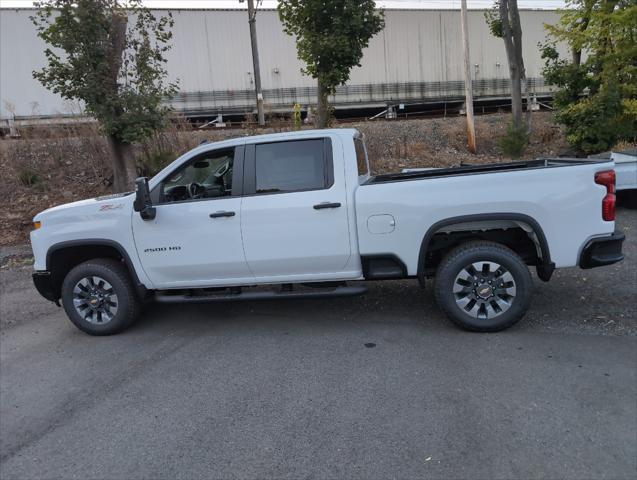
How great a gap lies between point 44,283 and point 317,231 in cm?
295

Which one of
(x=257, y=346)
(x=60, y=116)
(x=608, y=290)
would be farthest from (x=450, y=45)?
(x=257, y=346)

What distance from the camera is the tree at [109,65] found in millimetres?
9102

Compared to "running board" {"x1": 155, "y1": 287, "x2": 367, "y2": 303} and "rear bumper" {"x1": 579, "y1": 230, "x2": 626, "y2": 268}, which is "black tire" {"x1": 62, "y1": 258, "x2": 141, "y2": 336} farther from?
"rear bumper" {"x1": 579, "y1": 230, "x2": 626, "y2": 268}

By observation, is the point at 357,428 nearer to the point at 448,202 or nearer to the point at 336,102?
the point at 448,202

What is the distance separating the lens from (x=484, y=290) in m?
4.77

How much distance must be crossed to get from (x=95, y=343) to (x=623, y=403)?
184 inches

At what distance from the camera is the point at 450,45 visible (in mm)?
22547

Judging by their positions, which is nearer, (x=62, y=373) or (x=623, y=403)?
(x=623, y=403)

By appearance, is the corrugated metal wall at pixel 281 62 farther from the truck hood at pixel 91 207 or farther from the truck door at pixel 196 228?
the truck door at pixel 196 228

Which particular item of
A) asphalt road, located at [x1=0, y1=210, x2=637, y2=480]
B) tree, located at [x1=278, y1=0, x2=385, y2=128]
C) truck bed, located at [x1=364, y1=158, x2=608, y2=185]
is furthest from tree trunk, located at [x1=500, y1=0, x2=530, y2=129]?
asphalt road, located at [x1=0, y1=210, x2=637, y2=480]

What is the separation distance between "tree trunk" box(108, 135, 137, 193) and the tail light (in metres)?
8.87

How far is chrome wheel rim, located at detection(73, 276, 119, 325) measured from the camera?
5355 millimetres

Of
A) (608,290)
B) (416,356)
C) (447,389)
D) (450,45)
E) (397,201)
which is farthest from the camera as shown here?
(450,45)

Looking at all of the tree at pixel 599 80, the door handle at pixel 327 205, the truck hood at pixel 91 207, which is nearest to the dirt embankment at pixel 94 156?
the tree at pixel 599 80
